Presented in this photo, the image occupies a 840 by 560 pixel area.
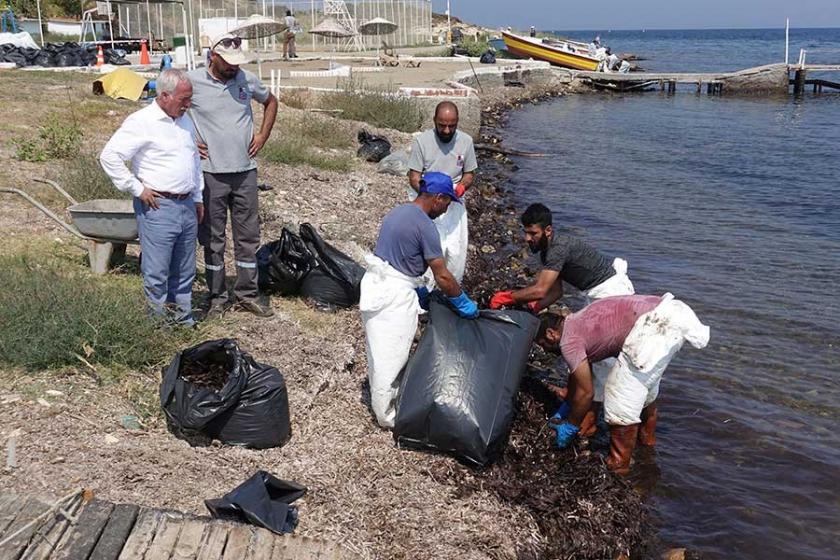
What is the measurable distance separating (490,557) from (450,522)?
0.28 meters

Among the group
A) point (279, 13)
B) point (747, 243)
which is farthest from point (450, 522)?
point (279, 13)

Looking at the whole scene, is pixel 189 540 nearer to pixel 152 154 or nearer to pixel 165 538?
pixel 165 538

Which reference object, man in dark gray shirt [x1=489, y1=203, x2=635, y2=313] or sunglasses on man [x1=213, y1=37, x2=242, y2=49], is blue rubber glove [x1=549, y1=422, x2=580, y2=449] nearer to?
man in dark gray shirt [x1=489, y1=203, x2=635, y2=313]

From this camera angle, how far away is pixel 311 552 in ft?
11.5

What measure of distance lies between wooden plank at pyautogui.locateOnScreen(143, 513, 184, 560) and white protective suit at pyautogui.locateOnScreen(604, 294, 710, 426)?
275 cm

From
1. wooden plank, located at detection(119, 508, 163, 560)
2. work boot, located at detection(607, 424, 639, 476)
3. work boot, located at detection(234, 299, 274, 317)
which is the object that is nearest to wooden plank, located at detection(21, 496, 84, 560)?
wooden plank, located at detection(119, 508, 163, 560)

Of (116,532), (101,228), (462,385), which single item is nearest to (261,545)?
(116,532)

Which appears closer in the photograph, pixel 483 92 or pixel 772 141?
pixel 772 141

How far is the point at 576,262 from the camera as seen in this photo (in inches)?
206

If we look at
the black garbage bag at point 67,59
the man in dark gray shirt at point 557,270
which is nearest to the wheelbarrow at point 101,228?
the man in dark gray shirt at point 557,270

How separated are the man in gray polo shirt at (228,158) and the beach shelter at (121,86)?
10.2 m

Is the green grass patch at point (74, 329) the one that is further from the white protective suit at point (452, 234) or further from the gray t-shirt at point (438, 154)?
the gray t-shirt at point (438, 154)

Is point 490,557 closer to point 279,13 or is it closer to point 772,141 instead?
point 772,141

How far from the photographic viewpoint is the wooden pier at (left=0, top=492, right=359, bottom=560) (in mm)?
3281
